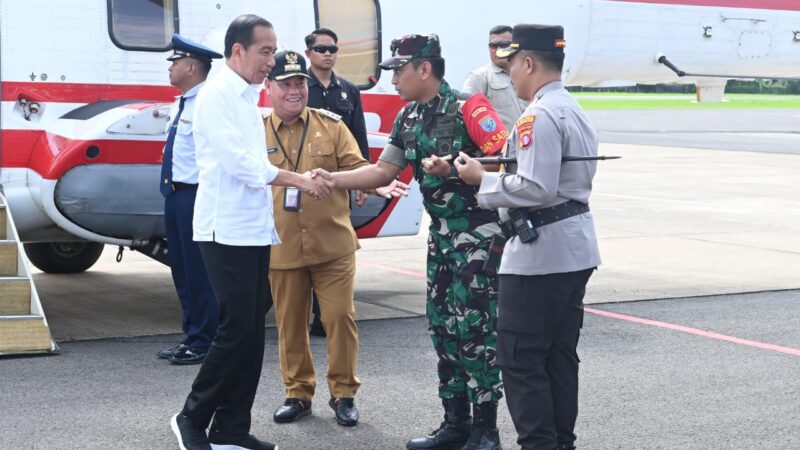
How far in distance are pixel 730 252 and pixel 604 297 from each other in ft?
9.24

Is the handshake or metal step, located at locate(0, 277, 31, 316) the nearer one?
the handshake

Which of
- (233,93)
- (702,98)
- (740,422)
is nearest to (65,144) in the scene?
(233,93)

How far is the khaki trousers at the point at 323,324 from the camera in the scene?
5660 millimetres

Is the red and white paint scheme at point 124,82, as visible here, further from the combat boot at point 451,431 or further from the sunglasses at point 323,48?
the combat boot at point 451,431

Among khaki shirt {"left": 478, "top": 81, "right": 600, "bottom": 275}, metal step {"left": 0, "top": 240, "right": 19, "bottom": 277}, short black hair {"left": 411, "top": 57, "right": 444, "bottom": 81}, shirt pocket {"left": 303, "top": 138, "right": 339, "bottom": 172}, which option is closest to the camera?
khaki shirt {"left": 478, "top": 81, "right": 600, "bottom": 275}

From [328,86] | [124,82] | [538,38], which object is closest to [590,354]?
[328,86]

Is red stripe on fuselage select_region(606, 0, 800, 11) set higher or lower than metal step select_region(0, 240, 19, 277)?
higher

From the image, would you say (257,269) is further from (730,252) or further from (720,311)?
(730,252)

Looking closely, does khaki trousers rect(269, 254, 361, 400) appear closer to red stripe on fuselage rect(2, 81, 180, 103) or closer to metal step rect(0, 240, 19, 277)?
metal step rect(0, 240, 19, 277)

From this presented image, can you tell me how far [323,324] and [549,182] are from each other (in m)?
1.76

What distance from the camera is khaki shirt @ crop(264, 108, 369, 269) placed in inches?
223

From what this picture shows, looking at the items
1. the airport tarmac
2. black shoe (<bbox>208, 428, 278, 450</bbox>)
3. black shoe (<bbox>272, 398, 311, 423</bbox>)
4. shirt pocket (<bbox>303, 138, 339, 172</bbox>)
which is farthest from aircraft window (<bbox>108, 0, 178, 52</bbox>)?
black shoe (<bbox>208, 428, 278, 450</bbox>)

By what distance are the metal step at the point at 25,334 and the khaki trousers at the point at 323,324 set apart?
5.85 ft

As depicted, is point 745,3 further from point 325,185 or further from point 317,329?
point 325,185
